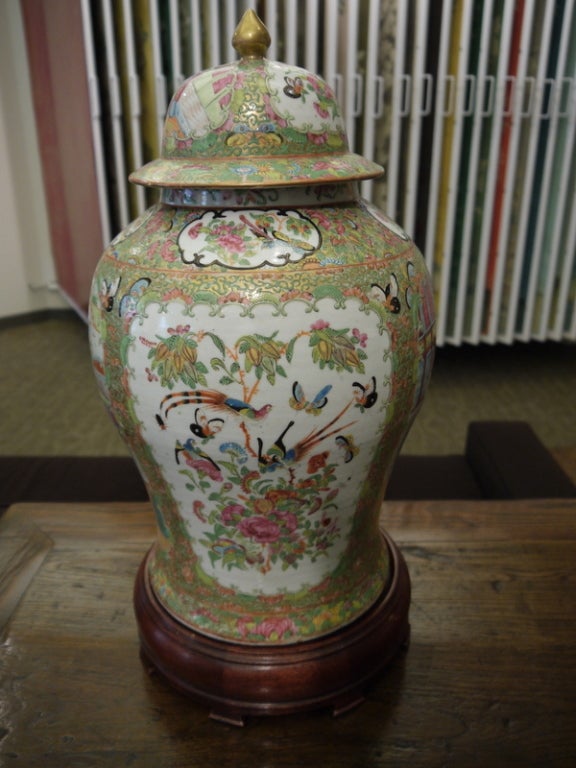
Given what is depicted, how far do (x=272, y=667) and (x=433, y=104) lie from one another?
5.90 feet

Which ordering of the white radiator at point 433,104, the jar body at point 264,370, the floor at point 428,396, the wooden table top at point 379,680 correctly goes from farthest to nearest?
1. the floor at point 428,396
2. the white radiator at point 433,104
3. the wooden table top at point 379,680
4. the jar body at point 264,370

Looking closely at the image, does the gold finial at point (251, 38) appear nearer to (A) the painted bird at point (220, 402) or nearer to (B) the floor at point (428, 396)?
(A) the painted bird at point (220, 402)

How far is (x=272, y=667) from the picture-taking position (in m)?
0.72

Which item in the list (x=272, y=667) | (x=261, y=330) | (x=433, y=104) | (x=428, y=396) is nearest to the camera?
(x=261, y=330)

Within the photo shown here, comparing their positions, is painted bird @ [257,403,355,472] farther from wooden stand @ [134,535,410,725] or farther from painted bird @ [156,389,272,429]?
wooden stand @ [134,535,410,725]

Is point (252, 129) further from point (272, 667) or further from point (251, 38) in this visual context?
point (272, 667)

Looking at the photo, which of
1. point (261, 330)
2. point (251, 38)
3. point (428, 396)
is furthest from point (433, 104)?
point (261, 330)

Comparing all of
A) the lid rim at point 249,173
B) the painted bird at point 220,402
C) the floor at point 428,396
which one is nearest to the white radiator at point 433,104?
the floor at point 428,396

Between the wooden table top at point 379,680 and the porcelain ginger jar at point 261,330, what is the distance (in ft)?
0.22

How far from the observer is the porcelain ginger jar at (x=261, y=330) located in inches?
23.0

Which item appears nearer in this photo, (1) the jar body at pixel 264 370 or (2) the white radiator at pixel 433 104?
(1) the jar body at pixel 264 370

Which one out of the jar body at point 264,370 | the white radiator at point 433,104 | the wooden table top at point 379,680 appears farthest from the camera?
the white radiator at point 433,104

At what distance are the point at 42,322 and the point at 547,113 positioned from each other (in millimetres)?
2264

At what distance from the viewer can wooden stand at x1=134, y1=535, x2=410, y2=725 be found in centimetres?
73
